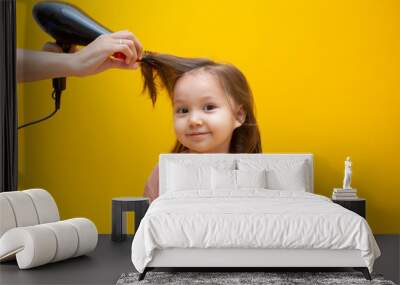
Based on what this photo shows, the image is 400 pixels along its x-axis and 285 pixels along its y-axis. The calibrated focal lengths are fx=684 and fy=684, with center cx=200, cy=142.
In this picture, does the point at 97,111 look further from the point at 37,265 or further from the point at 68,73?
Result: the point at 37,265

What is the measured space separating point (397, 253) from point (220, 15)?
9.58 feet

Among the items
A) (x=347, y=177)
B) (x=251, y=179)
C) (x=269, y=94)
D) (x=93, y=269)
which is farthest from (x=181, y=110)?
(x=93, y=269)

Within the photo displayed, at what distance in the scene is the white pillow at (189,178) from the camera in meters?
6.48

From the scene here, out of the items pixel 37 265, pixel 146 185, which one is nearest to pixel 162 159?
pixel 146 185

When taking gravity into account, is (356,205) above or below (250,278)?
above

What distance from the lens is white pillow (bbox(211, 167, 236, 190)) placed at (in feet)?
20.9

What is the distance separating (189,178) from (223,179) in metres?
0.34

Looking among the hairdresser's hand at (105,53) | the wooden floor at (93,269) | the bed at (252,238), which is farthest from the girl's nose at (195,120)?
the bed at (252,238)

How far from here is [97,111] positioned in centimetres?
711

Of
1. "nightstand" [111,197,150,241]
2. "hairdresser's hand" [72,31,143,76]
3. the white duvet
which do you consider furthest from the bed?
"hairdresser's hand" [72,31,143,76]

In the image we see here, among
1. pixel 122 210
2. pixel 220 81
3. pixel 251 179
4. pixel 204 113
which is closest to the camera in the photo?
pixel 251 179

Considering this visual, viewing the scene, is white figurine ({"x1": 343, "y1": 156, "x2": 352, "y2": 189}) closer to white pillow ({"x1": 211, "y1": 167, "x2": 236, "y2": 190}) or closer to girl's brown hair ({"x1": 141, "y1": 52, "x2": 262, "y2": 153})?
girl's brown hair ({"x1": 141, "y1": 52, "x2": 262, "y2": 153})

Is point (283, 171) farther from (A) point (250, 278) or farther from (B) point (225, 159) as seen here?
(A) point (250, 278)

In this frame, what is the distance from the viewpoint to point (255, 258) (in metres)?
4.83
